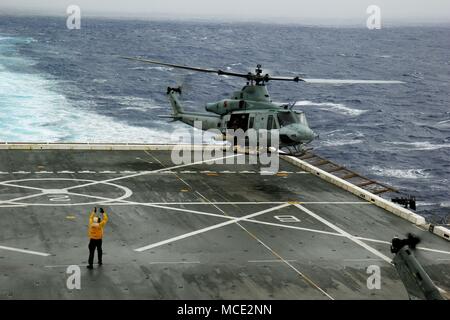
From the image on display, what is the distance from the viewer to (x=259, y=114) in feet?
120

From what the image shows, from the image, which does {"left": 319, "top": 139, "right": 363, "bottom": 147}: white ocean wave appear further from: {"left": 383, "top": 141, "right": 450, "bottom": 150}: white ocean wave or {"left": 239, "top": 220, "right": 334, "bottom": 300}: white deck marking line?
{"left": 239, "top": 220, "right": 334, "bottom": 300}: white deck marking line

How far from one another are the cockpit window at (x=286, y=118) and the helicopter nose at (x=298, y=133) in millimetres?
352

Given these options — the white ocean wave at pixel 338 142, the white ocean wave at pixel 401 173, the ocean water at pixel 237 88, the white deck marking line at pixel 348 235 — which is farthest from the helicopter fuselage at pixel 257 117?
the white ocean wave at pixel 338 142

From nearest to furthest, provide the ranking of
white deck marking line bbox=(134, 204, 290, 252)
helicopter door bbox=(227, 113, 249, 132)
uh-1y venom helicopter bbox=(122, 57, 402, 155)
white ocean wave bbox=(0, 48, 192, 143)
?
white deck marking line bbox=(134, 204, 290, 252) → uh-1y venom helicopter bbox=(122, 57, 402, 155) → helicopter door bbox=(227, 113, 249, 132) → white ocean wave bbox=(0, 48, 192, 143)

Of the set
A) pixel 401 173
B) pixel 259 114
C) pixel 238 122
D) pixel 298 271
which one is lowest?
pixel 401 173

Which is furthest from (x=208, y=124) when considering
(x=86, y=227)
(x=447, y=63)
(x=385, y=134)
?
(x=447, y=63)

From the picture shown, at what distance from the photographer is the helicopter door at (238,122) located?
3706cm

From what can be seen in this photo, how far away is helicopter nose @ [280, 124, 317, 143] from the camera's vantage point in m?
34.9

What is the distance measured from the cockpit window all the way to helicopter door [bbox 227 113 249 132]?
195 cm

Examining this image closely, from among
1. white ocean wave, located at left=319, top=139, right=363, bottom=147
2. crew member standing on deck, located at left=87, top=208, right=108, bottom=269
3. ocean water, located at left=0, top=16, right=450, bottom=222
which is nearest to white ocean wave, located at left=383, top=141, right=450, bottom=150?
ocean water, located at left=0, top=16, right=450, bottom=222

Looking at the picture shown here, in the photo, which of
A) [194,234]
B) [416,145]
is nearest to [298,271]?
[194,234]

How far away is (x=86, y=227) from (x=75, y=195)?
16.6ft

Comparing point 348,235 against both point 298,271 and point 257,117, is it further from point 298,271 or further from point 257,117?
point 257,117

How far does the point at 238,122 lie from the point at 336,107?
54671 mm
